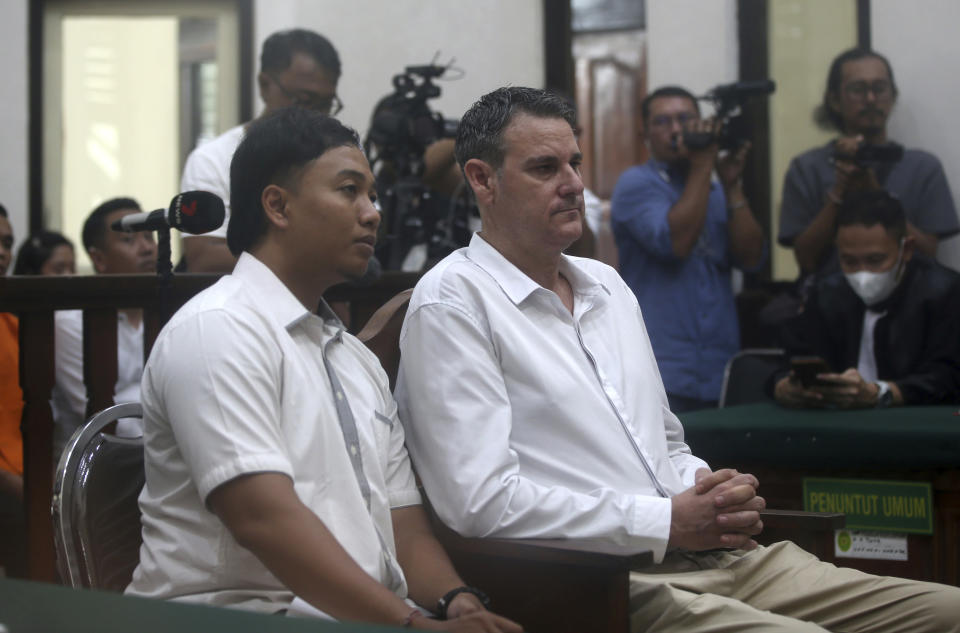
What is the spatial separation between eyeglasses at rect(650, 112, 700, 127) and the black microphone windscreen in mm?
2161

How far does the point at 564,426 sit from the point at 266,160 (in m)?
0.65

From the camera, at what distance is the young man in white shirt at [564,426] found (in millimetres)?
1832

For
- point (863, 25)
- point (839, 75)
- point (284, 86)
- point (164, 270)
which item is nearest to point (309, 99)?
point (284, 86)

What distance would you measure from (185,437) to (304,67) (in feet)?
6.18

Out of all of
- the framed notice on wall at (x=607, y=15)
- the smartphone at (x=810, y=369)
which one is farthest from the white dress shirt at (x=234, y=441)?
the framed notice on wall at (x=607, y=15)

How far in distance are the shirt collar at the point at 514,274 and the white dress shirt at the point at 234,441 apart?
1.56 ft

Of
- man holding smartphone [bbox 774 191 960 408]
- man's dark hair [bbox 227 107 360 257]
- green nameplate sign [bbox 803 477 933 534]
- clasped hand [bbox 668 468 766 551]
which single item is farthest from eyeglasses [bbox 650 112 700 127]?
man's dark hair [bbox 227 107 360 257]

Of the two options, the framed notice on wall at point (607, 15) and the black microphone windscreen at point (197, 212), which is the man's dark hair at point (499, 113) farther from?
the framed notice on wall at point (607, 15)

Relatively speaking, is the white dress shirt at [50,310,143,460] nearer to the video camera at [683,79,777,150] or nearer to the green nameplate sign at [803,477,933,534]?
the green nameplate sign at [803,477,933,534]

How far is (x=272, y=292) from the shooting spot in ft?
5.44

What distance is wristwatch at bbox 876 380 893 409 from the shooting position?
308 centimetres

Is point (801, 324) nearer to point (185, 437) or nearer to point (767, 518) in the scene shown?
point (767, 518)

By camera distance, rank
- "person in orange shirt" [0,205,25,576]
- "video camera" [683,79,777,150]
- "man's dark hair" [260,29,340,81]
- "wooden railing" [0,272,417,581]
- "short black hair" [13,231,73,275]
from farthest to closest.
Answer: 1. "short black hair" [13,231,73,275]
2. "video camera" [683,79,777,150]
3. "man's dark hair" [260,29,340,81]
4. "person in orange shirt" [0,205,25,576]
5. "wooden railing" [0,272,417,581]

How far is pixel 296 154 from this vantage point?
1718 mm
